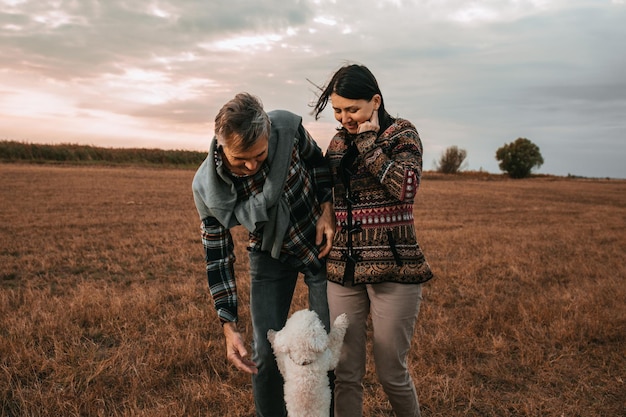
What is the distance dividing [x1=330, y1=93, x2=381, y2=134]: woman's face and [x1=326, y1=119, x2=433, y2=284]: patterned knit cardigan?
0.09 meters

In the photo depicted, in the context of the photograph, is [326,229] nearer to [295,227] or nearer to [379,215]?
[295,227]

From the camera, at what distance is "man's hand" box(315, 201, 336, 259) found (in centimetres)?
260

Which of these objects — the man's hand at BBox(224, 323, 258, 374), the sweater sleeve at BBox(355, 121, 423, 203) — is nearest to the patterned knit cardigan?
the sweater sleeve at BBox(355, 121, 423, 203)

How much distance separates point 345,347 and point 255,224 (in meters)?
0.86

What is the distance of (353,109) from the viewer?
2404 millimetres

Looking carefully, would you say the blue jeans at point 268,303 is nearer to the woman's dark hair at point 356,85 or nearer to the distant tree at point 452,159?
the woman's dark hair at point 356,85

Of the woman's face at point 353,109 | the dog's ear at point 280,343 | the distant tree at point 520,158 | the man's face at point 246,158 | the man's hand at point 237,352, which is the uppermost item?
the distant tree at point 520,158

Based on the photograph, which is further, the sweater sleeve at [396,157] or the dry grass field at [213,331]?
the dry grass field at [213,331]

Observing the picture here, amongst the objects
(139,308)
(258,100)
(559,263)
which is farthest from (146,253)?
(559,263)

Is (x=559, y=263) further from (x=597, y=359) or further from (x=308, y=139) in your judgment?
(x=308, y=139)

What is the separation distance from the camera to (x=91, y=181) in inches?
882

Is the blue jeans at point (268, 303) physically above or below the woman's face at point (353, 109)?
below

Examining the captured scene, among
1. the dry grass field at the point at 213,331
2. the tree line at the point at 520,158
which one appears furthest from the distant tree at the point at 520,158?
the dry grass field at the point at 213,331

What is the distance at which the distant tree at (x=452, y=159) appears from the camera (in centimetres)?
6225
